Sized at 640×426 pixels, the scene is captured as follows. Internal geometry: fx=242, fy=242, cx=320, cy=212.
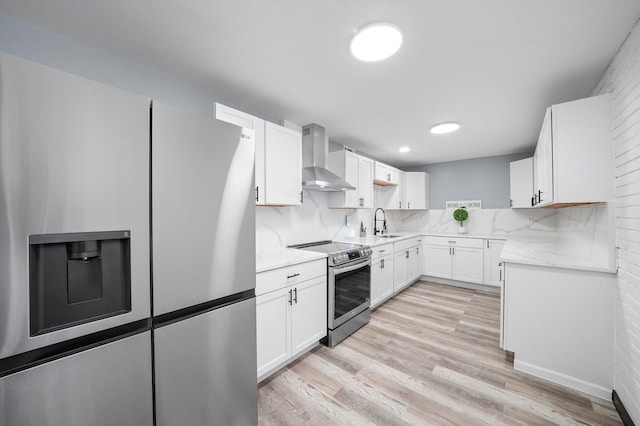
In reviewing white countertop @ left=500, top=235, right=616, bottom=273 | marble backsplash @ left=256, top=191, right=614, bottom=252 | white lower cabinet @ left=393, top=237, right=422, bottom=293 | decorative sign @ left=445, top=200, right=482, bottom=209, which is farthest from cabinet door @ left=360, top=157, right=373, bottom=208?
decorative sign @ left=445, top=200, right=482, bottom=209

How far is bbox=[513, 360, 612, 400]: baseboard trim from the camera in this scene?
1.73m

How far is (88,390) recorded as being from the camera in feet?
2.88

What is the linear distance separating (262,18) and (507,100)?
2.34 m

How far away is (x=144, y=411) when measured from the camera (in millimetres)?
1012

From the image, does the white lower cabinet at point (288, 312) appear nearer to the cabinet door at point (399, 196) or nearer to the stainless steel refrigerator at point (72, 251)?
the stainless steel refrigerator at point (72, 251)

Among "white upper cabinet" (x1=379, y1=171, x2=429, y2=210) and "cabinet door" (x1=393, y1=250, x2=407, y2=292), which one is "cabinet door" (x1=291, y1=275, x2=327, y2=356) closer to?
"cabinet door" (x1=393, y1=250, x2=407, y2=292)

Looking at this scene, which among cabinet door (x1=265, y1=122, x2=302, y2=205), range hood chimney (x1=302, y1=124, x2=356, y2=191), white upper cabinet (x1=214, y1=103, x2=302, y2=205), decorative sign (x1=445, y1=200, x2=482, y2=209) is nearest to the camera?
white upper cabinet (x1=214, y1=103, x2=302, y2=205)

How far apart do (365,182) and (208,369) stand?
309 centimetres

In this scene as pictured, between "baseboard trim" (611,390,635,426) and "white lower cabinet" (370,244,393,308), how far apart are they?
6.62 ft

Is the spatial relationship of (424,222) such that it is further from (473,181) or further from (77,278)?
(77,278)

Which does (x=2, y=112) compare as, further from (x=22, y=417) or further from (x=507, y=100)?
(x=507, y=100)

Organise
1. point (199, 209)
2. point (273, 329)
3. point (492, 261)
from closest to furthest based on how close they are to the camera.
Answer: point (199, 209)
point (273, 329)
point (492, 261)

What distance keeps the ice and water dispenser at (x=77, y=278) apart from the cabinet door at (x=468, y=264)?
4709 millimetres

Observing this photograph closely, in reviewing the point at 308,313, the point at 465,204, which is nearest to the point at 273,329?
the point at 308,313
